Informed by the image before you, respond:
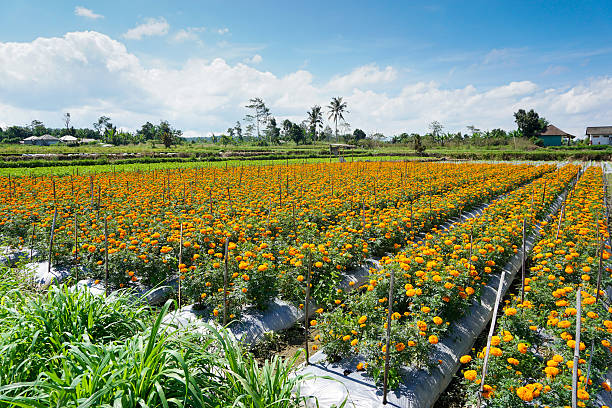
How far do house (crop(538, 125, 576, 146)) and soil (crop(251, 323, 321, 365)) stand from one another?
81.3 metres

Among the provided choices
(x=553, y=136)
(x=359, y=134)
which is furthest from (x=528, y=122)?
(x=359, y=134)

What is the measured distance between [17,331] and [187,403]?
1896 mm

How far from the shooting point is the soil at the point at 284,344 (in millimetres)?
4529

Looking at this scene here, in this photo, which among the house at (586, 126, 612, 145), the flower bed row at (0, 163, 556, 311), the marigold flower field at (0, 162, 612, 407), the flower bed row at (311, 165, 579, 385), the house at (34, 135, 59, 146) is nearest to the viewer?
the marigold flower field at (0, 162, 612, 407)

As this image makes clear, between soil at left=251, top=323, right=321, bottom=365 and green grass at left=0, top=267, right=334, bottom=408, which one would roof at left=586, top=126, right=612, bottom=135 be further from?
green grass at left=0, top=267, right=334, bottom=408

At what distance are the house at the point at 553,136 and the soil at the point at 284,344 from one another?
81253 mm

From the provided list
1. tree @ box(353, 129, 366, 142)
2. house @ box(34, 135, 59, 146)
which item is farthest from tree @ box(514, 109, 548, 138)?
house @ box(34, 135, 59, 146)

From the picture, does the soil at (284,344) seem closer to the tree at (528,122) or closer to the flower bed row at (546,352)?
the flower bed row at (546,352)

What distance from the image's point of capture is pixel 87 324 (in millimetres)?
3275

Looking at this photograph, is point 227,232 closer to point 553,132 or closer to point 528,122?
point 528,122

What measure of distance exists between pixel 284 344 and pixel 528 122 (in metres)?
76.1

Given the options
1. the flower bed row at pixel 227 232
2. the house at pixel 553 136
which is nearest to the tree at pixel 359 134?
the house at pixel 553 136

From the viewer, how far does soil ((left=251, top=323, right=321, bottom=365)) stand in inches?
178

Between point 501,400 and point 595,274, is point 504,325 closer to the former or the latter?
point 501,400
